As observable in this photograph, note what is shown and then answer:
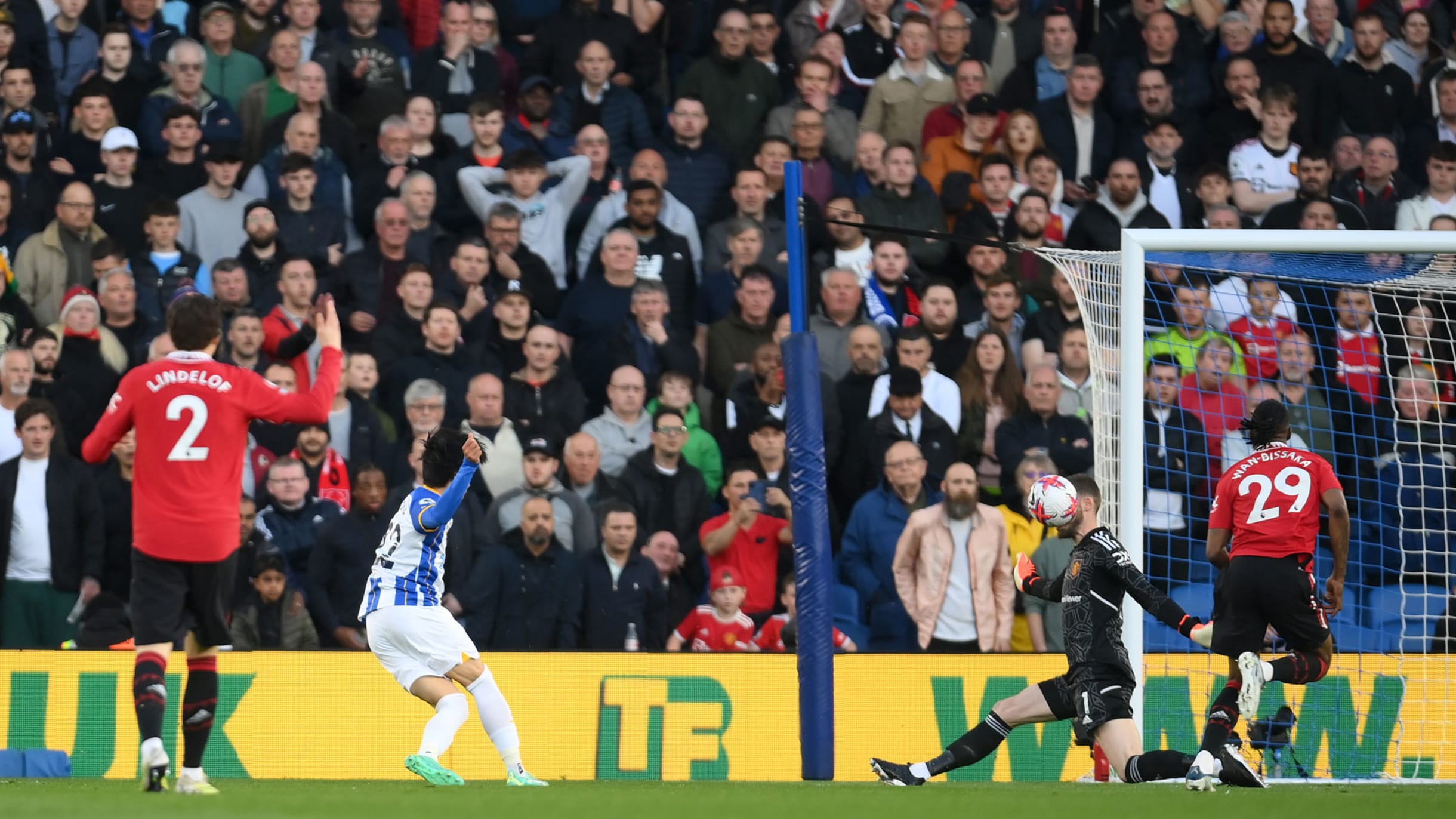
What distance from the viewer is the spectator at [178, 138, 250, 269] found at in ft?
46.2

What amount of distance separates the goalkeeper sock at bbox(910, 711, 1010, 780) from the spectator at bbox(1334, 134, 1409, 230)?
24.8 ft

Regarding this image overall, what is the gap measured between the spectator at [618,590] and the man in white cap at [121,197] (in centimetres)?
434

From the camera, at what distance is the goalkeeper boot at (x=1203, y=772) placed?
8.90 metres

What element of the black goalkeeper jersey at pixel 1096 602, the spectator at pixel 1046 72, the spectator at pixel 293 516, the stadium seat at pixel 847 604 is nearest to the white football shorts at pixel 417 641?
the spectator at pixel 293 516

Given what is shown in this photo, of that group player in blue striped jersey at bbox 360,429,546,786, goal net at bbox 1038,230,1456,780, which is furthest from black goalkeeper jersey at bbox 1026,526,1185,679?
player in blue striped jersey at bbox 360,429,546,786

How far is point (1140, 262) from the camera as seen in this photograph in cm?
1100

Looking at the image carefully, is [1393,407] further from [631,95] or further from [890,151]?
[631,95]

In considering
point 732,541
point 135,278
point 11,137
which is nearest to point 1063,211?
point 732,541

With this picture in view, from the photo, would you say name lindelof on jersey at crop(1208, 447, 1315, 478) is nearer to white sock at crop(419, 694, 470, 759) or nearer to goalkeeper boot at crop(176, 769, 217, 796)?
white sock at crop(419, 694, 470, 759)

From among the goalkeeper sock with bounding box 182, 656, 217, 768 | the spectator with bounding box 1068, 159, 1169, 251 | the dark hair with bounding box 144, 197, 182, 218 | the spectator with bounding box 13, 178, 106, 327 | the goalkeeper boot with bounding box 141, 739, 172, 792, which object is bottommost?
the goalkeeper boot with bounding box 141, 739, 172, 792

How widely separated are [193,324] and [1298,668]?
5.81 m

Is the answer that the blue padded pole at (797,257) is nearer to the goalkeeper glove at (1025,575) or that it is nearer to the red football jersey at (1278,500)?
the goalkeeper glove at (1025,575)

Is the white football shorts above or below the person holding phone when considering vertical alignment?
below

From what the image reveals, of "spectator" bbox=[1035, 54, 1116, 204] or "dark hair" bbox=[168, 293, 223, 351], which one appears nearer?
"dark hair" bbox=[168, 293, 223, 351]
